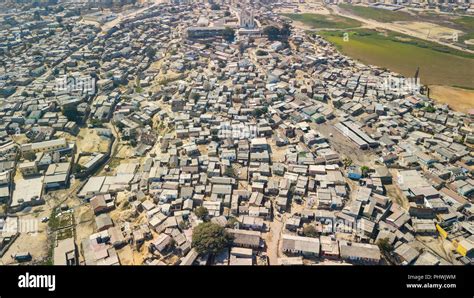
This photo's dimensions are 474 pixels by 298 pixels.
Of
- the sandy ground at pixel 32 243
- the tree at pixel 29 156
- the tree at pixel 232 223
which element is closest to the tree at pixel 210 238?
the tree at pixel 232 223

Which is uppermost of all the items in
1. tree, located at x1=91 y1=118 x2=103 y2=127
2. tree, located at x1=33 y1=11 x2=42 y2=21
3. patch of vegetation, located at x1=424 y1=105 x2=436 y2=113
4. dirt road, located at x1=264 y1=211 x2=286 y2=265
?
tree, located at x1=33 y1=11 x2=42 y2=21

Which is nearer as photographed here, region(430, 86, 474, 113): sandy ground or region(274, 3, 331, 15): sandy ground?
region(430, 86, 474, 113): sandy ground

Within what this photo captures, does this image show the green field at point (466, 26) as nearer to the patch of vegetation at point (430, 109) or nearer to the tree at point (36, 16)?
the patch of vegetation at point (430, 109)

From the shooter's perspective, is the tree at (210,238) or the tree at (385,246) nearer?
the tree at (210,238)

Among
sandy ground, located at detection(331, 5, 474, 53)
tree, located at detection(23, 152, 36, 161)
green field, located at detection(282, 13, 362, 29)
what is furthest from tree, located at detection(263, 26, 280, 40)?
tree, located at detection(23, 152, 36, 161)

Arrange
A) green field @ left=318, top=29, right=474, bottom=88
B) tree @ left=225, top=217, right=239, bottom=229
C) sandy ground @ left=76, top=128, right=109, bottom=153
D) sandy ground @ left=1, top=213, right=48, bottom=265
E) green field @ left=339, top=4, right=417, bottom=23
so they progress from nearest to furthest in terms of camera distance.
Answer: sandy ground @ left=1, top=213, right=48, bottom=265 → tree @ left=225, top=217, right=239, bottom=229 → sandy ground @ left=76, top=128, right=109, bottom=153 → green field @ left=318, top=29, right=474, bottom=88 → green field @ left=339, top=4, right=417, bottom=23

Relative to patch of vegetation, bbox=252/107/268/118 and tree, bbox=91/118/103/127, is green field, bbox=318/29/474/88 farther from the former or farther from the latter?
tree, bbox=91/118/103/127
